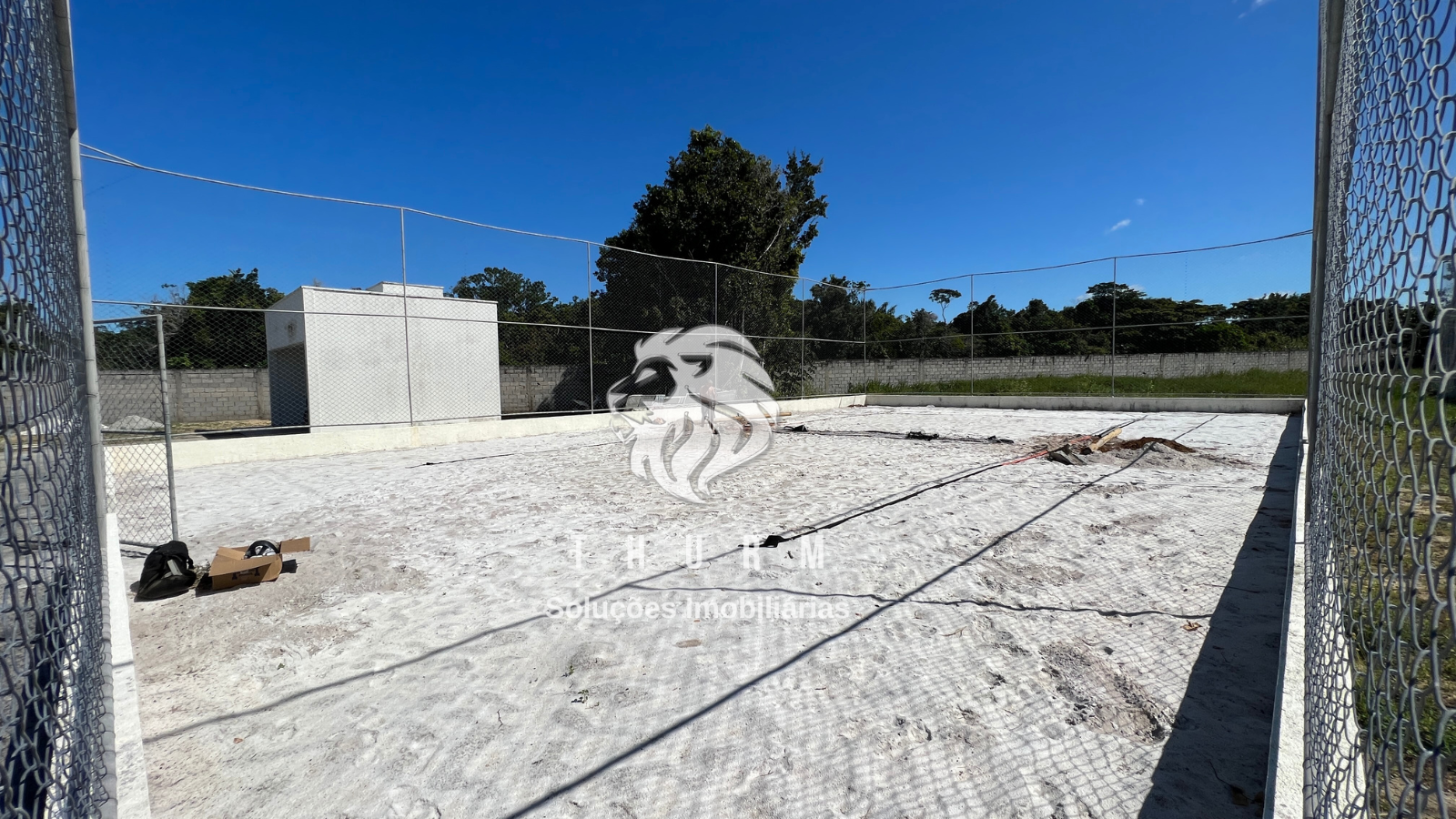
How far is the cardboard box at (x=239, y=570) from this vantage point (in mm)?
3082

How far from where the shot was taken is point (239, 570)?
309 centimetres

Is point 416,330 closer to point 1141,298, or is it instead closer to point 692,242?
point 692,242

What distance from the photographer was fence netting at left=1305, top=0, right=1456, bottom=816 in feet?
2.33

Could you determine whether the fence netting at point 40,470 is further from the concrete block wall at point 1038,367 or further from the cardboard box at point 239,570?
the concrete block wall at point 1038,367

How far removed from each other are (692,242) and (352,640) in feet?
50.2

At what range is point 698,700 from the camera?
204 centimetres

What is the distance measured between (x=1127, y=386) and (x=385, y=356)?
14.9m

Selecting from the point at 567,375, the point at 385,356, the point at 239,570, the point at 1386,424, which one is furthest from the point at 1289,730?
the point at 567,375

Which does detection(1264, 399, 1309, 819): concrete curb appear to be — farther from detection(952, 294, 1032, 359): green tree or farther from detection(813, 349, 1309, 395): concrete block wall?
detection(952, 294, 1032, 359): green tree

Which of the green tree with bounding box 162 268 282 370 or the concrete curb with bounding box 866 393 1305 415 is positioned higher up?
the green tree with bounding box 162 268 282 370

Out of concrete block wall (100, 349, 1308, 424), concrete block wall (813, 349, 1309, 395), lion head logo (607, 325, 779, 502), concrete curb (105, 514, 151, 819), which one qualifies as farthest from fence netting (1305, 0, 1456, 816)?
concrete block wall (813, 349, 1309, 395)

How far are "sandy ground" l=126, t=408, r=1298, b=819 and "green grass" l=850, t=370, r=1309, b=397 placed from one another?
988 centimetres

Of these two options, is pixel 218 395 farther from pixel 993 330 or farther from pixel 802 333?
pixel 993 330

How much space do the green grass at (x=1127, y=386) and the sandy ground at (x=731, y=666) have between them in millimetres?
9876
